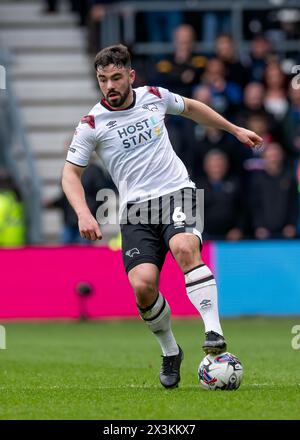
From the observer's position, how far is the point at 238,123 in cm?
1808

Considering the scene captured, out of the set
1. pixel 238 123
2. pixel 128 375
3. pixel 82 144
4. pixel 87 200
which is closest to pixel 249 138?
pixel 82 144

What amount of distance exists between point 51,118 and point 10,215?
351 cm

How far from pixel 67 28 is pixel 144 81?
228 inches

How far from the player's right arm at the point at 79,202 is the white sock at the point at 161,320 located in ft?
2.39

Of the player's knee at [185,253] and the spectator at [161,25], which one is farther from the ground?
the player's knee at [185,253]

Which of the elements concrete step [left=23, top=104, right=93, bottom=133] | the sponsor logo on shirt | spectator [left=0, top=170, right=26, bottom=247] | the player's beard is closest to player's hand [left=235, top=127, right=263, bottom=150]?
the sponsor logo on shirt

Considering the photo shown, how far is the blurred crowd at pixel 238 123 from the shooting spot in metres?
17.4

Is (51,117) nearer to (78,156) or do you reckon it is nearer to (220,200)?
(220,200)

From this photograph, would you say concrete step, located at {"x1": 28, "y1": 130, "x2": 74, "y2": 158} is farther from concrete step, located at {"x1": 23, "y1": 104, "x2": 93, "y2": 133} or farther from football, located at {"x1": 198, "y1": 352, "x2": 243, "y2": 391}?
football, located at {"x1": 198, "y1": 352, "x2": 243, "y2": 391}

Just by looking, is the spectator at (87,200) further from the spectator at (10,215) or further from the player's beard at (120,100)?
the player's beard at (120,100)

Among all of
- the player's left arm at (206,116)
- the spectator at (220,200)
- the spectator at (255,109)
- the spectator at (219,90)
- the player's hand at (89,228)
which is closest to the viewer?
the player's hand at (89,228)

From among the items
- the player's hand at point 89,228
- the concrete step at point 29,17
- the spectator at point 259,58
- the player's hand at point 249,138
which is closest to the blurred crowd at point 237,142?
the spectator at point 259,58

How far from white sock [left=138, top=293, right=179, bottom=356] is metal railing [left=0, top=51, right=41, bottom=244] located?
35.3 ft

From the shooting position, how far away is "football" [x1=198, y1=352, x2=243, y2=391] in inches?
324
